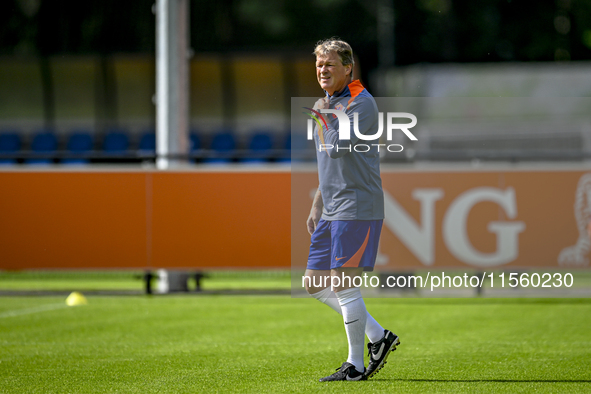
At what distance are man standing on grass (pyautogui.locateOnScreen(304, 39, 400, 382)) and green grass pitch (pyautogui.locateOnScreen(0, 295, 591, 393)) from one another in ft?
1.02

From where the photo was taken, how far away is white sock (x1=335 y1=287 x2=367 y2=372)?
5305 millimetres

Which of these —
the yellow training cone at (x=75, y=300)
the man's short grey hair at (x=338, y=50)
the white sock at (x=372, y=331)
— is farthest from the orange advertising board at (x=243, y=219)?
the man's short grey hair at (x=338, y=50)

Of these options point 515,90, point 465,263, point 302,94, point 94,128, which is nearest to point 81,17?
point 94,128

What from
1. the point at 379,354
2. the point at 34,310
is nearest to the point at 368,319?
the point at 379,354

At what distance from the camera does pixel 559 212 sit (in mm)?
10148

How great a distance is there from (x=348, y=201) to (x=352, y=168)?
0.67ft

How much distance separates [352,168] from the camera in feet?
17.1

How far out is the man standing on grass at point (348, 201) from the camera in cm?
518

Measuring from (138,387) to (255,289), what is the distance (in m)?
5.66

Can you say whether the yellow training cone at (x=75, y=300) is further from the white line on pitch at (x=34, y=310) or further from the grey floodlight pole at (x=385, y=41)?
the grey floodlight pole at (x=385, y=41)

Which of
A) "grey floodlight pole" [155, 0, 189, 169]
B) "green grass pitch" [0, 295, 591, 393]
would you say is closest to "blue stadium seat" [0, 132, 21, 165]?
"grey floodlight pole" [155, 0, 189, 169]

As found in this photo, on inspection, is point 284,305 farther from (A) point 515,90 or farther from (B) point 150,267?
A: (A) point 515,90

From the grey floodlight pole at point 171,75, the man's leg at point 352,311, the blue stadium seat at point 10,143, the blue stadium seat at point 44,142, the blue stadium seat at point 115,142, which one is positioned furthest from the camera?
the blue stadium seat at point 115,142

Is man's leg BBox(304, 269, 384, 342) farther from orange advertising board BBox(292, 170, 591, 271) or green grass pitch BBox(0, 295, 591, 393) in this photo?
orange advertising board BBox(292, 170, 591, 271)
